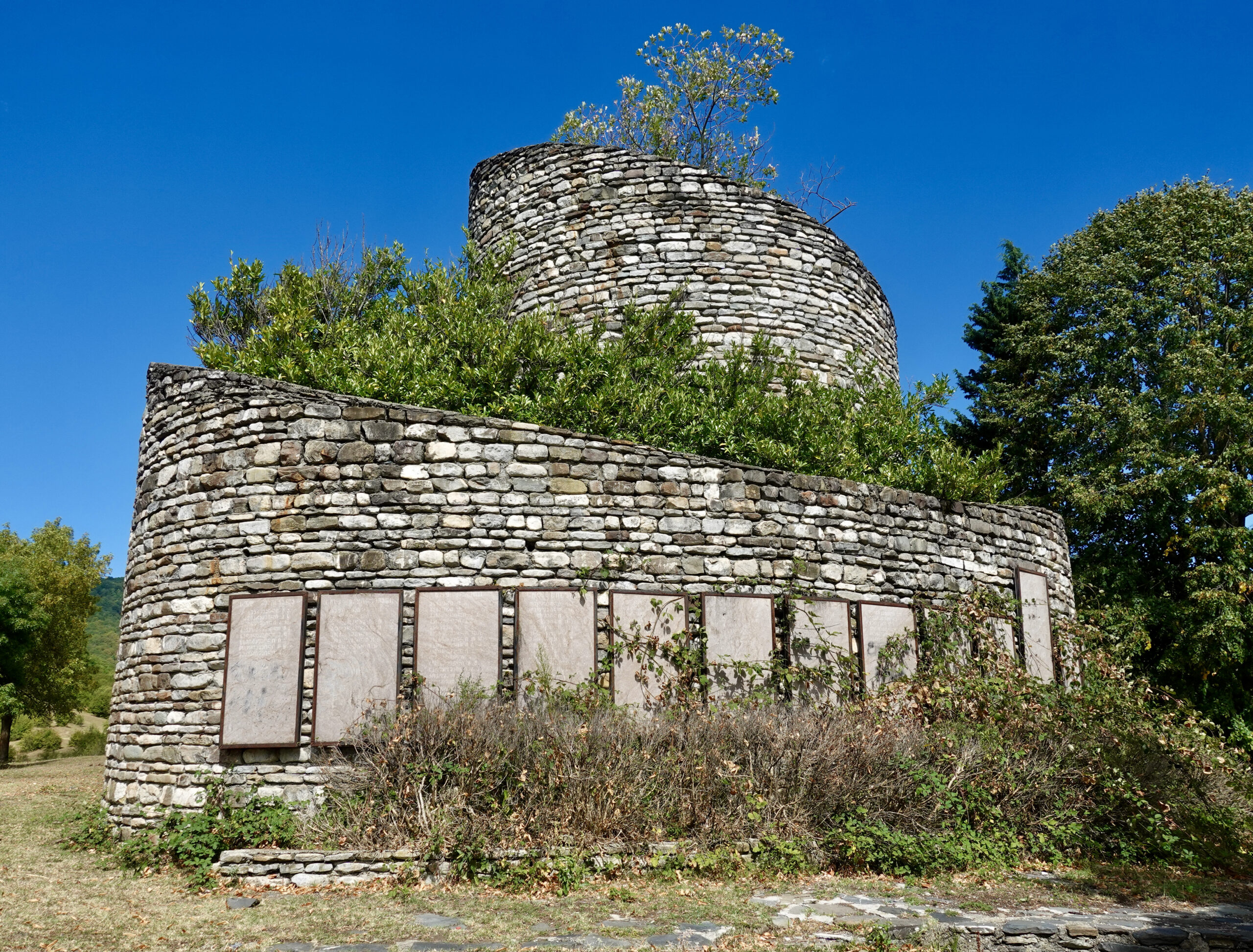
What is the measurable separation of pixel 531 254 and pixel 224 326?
5804mm

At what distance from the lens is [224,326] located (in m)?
15.7

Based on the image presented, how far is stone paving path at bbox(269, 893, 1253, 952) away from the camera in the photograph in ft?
16.4

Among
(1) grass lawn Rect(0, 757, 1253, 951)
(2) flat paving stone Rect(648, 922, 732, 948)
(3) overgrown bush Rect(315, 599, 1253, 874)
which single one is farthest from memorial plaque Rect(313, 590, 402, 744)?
(2) flat paving stone Rect(648, 922, 732, 948)

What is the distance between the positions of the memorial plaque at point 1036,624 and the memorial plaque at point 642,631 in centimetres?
442

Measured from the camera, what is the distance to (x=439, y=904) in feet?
19.2

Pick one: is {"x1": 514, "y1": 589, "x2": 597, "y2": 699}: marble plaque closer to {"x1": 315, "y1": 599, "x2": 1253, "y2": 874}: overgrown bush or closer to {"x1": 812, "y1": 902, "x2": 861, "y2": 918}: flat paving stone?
{"x1": 315, "y1": 599, "x2": 1253, "y2": 874}: overgrown bush

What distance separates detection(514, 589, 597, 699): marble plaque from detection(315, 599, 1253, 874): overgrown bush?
39cm

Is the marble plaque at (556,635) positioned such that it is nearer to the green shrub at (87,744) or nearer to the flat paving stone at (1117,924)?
the flat paving stone at (1117,924)

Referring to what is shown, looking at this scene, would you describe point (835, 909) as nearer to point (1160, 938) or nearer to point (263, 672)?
point (1160, 938)

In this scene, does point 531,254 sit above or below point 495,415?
above

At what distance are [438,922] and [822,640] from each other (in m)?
4.68

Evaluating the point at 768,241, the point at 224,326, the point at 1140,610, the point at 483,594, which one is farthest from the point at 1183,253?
the point at 224,326

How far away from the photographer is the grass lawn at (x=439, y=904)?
17.3 feet

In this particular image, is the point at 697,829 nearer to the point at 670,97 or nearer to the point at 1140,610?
the point at 1140,610
